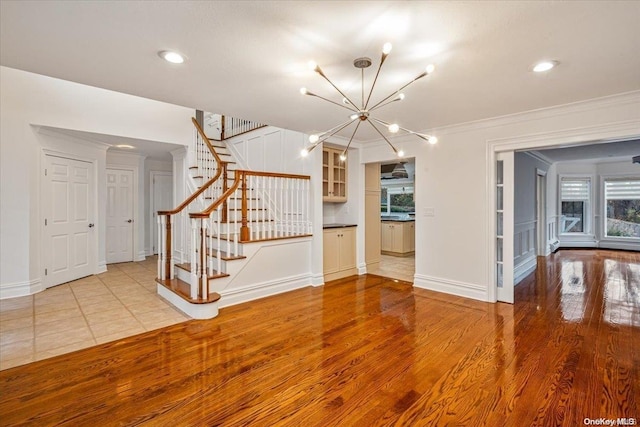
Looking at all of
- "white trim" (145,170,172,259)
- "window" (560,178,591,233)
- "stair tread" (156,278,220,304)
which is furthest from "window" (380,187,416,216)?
"stair tread" (156,278,220,304)

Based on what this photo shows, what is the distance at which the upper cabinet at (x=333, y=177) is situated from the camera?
525cm

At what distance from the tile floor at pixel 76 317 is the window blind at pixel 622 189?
35.2 ft

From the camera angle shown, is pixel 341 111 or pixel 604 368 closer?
pixel 604 368

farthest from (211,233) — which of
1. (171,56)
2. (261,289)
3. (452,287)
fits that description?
(452,287)

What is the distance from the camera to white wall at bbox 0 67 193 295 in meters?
4.15

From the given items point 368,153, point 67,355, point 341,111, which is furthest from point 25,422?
point 368,153

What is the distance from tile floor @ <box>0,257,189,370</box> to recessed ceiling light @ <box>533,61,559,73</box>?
4154mm

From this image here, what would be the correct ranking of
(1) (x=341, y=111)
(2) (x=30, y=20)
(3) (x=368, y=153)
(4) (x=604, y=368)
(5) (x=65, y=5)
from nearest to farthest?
(5) (x=65, y=5) → (2) (x=30, y=20) → (4) (x=604, y=368) → (1) (x=341, y=111) → (3) (x=368, y=153)

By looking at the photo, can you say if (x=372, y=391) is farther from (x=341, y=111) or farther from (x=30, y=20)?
(x=30, y=20)

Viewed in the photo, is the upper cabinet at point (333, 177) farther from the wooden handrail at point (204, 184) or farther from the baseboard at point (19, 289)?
the baseboard at point (19, 289)

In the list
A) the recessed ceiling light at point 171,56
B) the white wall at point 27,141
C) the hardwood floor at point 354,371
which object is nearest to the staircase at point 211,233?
the hardwood floor at point 354,371

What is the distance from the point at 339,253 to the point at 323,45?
367 centimetres

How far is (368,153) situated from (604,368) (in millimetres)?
3963

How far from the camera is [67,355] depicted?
8.46 feet
